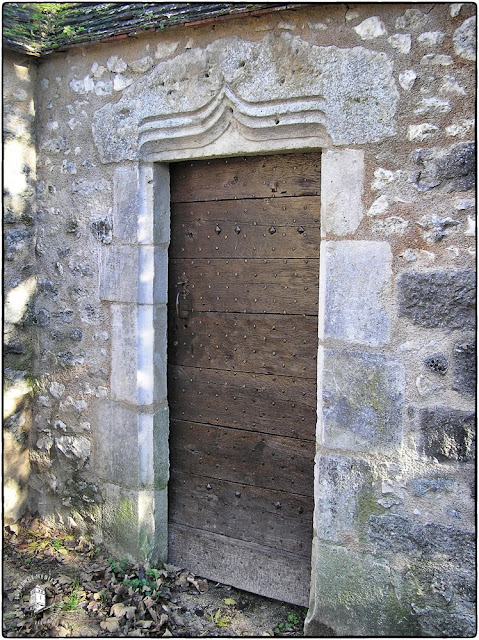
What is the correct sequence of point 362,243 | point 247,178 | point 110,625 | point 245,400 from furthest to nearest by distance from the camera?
1. point 245,400
2. point 247,178
3. point 110,625
4. point 362,243

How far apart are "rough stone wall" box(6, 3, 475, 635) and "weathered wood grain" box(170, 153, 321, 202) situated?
5.1 inches

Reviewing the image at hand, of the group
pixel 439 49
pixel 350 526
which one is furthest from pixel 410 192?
pixel 350 526

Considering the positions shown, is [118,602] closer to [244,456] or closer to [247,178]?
[244,456]

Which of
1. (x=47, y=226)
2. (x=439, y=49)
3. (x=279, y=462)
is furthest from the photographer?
(x=47, y=226)

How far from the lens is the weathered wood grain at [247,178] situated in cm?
288

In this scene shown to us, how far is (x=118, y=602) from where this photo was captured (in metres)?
3.11

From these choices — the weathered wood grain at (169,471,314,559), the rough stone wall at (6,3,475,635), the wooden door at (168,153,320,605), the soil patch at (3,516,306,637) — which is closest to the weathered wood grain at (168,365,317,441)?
the wooden door at (168,153,320,605)

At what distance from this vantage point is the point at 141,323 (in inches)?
129

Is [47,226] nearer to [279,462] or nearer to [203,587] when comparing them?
[279,462]

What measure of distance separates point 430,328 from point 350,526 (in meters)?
0.97

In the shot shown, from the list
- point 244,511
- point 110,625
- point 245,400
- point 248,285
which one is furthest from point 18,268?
point 110,625

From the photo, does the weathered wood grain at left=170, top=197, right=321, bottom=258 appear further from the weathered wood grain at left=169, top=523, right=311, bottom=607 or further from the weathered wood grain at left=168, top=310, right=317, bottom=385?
the weathered wood grain at left=169, top=523, right=311, bottom=607

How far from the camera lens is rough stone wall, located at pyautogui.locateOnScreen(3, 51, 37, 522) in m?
3.51

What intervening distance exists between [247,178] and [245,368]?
0.99m
